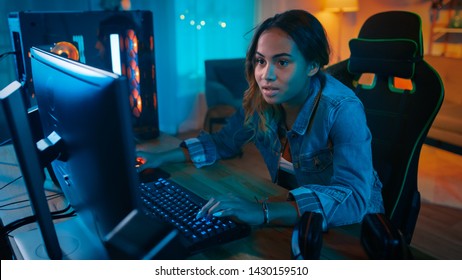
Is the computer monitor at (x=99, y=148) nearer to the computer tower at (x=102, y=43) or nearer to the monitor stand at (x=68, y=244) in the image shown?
the monitor stand at (x=68, y=244)

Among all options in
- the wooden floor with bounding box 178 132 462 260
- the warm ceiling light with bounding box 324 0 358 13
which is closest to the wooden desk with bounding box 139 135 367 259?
the wooden floor with bounding box 178 132 462 260

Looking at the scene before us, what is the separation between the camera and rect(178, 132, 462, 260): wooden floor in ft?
6.73

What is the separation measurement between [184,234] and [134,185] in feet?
0.92

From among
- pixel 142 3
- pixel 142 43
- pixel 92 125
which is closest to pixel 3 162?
pixel 142 43

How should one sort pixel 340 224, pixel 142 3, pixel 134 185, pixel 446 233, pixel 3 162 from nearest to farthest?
pixel 134 185 → pixel 340 224 → pixel 3 162 → pixel 446 233 → pixel 142 3

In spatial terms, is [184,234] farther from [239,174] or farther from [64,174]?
[239,174]

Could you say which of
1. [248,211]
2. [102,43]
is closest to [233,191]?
[248,211]

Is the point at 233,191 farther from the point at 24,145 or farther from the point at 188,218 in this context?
the point at 24,145

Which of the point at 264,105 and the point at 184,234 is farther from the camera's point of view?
the point at 264,105

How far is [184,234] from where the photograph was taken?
2.66ft

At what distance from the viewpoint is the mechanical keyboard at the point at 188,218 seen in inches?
31.4

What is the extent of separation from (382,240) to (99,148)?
422mm

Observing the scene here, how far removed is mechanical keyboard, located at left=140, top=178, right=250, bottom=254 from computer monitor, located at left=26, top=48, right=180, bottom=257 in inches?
6.9

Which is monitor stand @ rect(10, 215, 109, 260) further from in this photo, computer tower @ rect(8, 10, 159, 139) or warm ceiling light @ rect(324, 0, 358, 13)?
warm ceiling light @ rect(324, 0, 358, 13)
